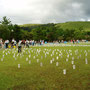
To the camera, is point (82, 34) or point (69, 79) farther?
point (82, 34)

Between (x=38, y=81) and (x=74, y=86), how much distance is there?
4.98ft

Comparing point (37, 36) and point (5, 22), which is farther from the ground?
point (5, 22)

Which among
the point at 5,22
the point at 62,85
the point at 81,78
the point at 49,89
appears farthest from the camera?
the point at 5,22

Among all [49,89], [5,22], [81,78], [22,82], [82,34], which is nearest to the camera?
[49,89]

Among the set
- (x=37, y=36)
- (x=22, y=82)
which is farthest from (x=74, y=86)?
(x=37, y=36)

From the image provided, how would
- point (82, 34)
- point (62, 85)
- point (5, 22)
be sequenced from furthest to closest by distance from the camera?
point (82, 34) → point (5, 22) → point (62, 85)

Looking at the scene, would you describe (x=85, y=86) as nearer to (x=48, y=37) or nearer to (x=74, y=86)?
(x=74, y=86)

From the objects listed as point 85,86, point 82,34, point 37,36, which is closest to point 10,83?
point 85,86

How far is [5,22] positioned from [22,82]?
72.0 meters

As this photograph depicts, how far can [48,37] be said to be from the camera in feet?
317

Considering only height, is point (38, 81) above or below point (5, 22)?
below

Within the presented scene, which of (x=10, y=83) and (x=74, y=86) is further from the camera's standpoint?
(x=10, y=83)

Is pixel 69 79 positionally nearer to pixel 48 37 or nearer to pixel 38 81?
pixel 38 81

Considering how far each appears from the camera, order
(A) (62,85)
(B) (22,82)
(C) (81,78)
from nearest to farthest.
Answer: (A) (62,85), (B) (22,82), (C) (81,78)
